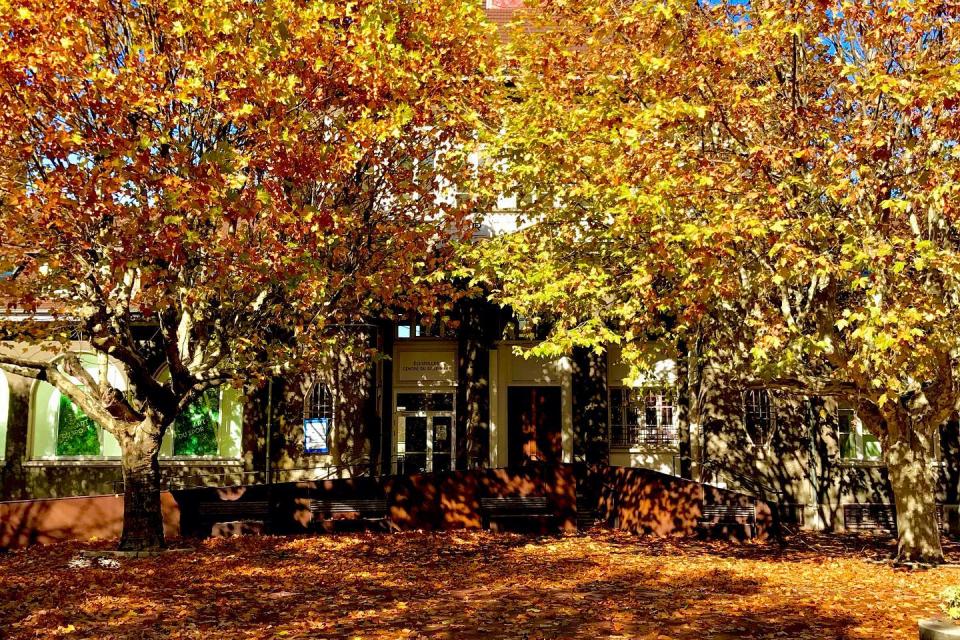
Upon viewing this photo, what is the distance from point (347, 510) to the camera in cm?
1814

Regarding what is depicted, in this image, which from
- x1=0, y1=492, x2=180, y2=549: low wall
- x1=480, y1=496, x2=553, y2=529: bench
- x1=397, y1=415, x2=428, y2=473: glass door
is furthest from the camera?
x1=397, y1=415, x2=428, y2=473: glass door

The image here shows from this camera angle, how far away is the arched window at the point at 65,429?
24812 mm

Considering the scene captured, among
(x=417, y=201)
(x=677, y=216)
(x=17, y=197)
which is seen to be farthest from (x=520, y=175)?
(x=17, y=197)

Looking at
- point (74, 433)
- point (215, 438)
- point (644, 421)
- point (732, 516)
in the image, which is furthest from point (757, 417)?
point (74, 433)

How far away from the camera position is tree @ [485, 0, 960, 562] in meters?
11.4

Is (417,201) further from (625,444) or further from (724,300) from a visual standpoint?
(625,444)

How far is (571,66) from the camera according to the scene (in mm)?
15305

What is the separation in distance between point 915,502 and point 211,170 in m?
12.4

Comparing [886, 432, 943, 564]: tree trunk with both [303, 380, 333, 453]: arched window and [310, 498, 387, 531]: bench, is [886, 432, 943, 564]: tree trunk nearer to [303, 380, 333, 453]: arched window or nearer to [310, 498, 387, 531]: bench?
[310, 498, 387, 531]: bench

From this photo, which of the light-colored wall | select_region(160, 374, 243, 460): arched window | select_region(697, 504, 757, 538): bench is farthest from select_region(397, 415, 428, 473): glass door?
select_region(697, 504, 757, 538): bench

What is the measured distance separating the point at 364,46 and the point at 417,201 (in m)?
3.85

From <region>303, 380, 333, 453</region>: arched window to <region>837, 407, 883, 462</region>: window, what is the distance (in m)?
14.6

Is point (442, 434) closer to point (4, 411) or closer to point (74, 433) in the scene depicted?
point (74, 433)

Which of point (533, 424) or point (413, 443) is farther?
point (413, 443)
